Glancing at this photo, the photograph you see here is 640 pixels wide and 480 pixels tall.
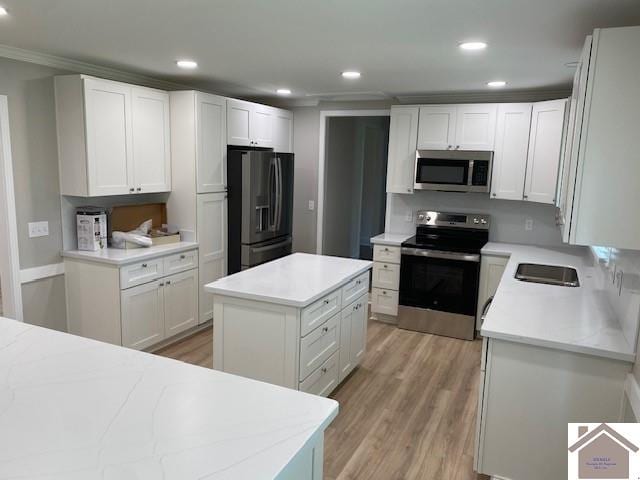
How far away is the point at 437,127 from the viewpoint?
4.68 meters

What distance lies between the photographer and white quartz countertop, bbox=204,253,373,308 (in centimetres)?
271

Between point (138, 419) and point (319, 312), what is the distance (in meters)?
1.71

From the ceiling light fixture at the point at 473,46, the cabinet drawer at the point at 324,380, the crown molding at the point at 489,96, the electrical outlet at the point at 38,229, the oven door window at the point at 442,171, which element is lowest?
the cabinet drawer at the point at 324,380

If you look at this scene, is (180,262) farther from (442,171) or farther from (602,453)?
(602,453)

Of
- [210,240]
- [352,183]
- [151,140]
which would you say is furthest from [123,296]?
[352,183]

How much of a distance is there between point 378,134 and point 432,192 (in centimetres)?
276

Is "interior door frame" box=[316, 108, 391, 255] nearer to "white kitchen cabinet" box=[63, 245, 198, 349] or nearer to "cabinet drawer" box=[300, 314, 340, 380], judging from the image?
"white kitchen cabinet" box=[63, 245, 198, 349]

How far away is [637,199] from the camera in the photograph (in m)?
1.90

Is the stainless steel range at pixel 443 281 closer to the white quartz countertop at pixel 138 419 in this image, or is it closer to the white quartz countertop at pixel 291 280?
the white quartz countertop at pixel 291 280

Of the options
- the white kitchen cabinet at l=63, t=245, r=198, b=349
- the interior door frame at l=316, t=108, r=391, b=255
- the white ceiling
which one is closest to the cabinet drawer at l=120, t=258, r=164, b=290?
the white kitchen cabinet at l=63, t=245, r=198, b=349

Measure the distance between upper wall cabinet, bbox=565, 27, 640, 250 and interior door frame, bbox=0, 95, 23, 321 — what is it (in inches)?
139

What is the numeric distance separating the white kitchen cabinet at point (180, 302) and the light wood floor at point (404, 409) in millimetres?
173

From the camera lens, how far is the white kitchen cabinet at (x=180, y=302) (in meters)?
4.07

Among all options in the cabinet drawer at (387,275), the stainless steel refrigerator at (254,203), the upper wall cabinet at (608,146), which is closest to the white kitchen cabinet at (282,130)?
the stainless steel refrigerator at (254,203)
